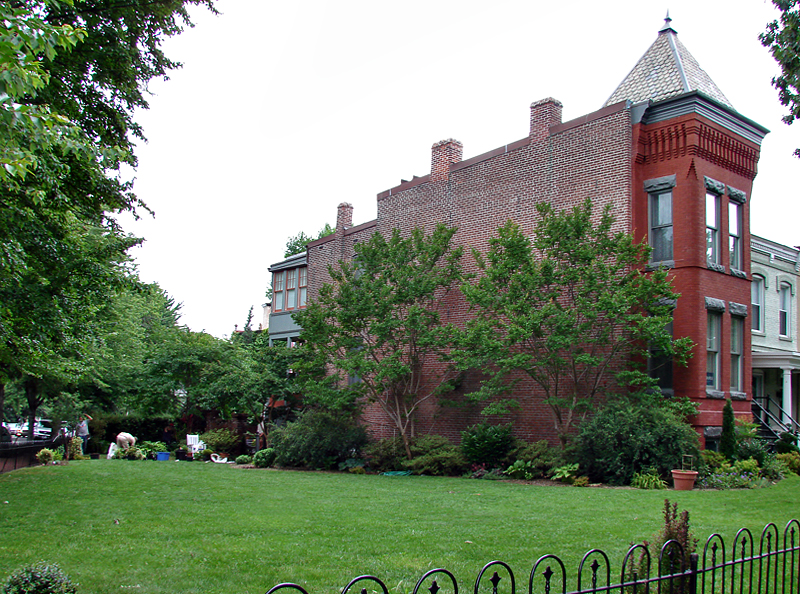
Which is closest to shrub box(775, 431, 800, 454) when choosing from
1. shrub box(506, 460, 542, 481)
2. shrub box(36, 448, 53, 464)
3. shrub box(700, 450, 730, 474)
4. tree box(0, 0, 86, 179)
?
shrub box(700, 450, 730, 474)

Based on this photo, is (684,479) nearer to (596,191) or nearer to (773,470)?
(773,470)

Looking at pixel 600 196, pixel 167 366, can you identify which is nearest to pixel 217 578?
pixel 600 196

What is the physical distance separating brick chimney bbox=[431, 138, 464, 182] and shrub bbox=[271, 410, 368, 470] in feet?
30.5

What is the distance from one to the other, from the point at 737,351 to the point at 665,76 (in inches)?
334

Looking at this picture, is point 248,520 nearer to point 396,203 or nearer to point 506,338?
point 506,338

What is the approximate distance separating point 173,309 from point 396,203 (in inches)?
1751

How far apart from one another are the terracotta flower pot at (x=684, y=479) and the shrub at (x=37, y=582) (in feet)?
43.6

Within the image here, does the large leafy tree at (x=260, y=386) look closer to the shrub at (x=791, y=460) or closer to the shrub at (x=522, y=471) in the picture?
the shrub at (x=522, y=471)

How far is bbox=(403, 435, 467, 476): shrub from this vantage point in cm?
1989

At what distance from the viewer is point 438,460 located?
2003 centimetres

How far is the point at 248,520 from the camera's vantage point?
10477 millimetres

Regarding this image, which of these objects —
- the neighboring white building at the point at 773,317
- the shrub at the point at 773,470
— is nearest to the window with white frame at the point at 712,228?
the shrub at the point at 773,470

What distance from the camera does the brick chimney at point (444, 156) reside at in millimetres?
24875

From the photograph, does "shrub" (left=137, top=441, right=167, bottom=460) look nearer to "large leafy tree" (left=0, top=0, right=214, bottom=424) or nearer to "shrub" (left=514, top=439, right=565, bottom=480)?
"large leafy tree" (left=0, top=0, right=214, bottom=424)
